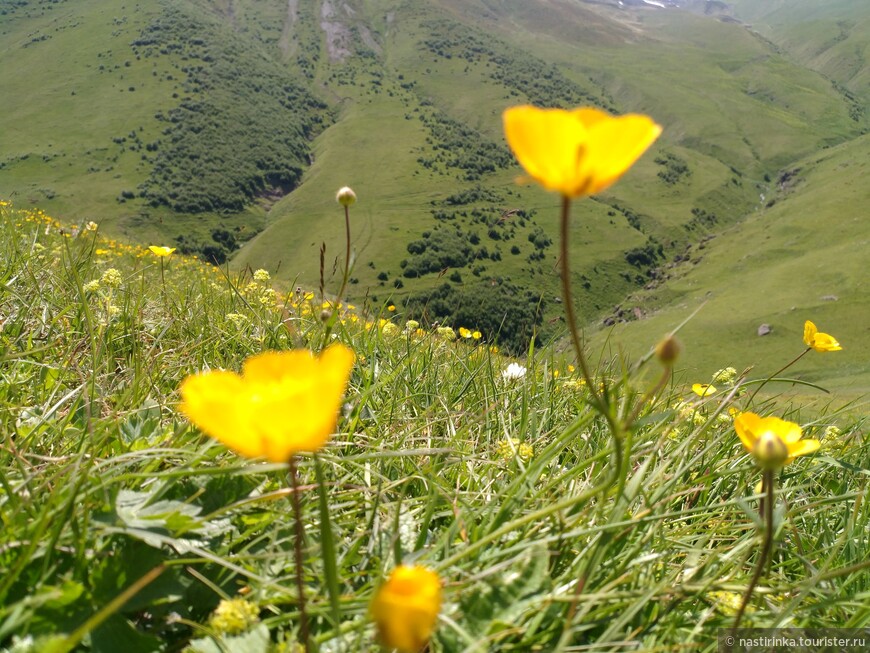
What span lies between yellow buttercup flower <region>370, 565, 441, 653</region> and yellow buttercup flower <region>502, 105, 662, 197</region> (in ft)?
2.09

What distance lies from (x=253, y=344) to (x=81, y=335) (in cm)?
85

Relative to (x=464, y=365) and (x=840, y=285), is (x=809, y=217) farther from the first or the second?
(x=464, y=365)

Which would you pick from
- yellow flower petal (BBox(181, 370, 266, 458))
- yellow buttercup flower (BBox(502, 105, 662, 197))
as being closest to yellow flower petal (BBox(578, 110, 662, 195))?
yellow buttercup flower (BBox(502, 105, 662, 197))

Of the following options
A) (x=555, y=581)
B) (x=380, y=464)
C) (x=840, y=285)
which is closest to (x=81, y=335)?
(x=380, y=464)

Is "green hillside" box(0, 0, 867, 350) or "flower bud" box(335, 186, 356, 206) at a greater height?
"flower bud" box(335, 186, 356, 206)

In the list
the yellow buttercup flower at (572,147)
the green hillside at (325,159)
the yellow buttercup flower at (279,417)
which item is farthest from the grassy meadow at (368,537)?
the green hillside at (325,159)

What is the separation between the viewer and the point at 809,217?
105 metres

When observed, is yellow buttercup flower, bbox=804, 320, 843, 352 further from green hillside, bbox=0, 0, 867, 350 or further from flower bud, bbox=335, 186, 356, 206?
green hillside, bbox=0, 0, 867, 350

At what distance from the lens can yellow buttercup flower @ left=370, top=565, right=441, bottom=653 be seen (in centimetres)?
71

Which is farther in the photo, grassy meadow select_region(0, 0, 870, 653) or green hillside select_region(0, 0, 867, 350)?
green hillside select_region(0, 0, 867, 350)

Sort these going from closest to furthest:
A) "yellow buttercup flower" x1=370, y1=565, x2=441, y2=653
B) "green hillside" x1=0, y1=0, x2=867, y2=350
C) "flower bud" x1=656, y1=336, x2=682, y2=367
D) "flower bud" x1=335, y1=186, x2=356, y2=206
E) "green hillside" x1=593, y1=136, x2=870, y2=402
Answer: "yellow buttercup flower" x1=370, y1=565, x2=441, y2=653, "flower bud" x1=656, y1=336, x2=682, y2=367, "flower bud" x1=335, y1=186, x2=356, y2=206, "green hillside" x1=593, y1=136, x2=870, y2=402, "green hillside" x1=0, y1=0, x2=867, y2=350

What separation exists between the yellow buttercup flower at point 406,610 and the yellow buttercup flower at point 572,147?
637 millimetres

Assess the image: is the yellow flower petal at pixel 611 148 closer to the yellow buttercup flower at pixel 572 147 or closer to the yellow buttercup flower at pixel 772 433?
the yellow buttercup flower at pixel 572 147

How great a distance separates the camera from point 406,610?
2.33 ft
